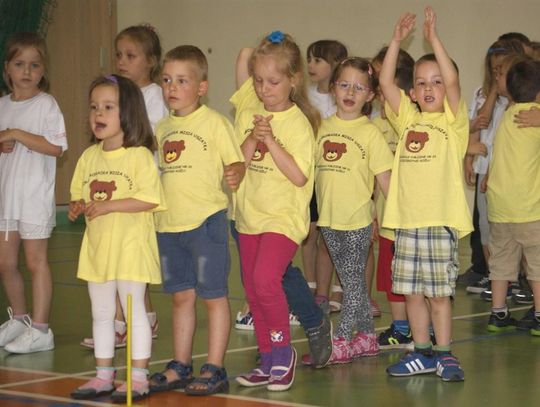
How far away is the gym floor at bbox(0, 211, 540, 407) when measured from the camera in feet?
13.8

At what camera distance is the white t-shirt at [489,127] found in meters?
7.03

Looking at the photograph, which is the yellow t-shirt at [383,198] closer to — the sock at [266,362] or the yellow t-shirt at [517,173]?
the yellow t-shirt at [517,173]

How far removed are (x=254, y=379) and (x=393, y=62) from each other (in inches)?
62.9

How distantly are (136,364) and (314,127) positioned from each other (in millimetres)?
1345

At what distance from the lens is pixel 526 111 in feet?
18.7

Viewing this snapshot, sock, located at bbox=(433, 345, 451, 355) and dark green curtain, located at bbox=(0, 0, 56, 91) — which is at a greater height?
dark green curtain, located at bbox=(0, 0, 56, 91)

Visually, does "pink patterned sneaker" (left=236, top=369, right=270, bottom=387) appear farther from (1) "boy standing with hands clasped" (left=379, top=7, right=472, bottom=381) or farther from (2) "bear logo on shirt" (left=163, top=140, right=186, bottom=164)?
(2) "bear logo on shirt" (left=163, top=140, right=186, bottom=164)

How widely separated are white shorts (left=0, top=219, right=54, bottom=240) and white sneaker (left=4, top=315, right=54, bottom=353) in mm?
472

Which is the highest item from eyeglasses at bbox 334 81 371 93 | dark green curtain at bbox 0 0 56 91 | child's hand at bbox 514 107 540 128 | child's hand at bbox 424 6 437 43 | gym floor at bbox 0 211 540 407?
dark green curtain at bbox 0 0 56 91

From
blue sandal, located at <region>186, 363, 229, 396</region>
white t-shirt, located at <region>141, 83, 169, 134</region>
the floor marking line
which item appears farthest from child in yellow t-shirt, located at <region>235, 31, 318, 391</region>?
white t-shirt, located at <region>141, 83, 169, 134</region>

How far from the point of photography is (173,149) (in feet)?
14.5

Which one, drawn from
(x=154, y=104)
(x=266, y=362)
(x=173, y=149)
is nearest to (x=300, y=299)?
(x=266, y=362)

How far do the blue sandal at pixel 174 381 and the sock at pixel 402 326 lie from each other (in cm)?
134

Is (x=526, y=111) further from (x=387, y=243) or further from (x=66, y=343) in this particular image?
(x=66, y=343)
